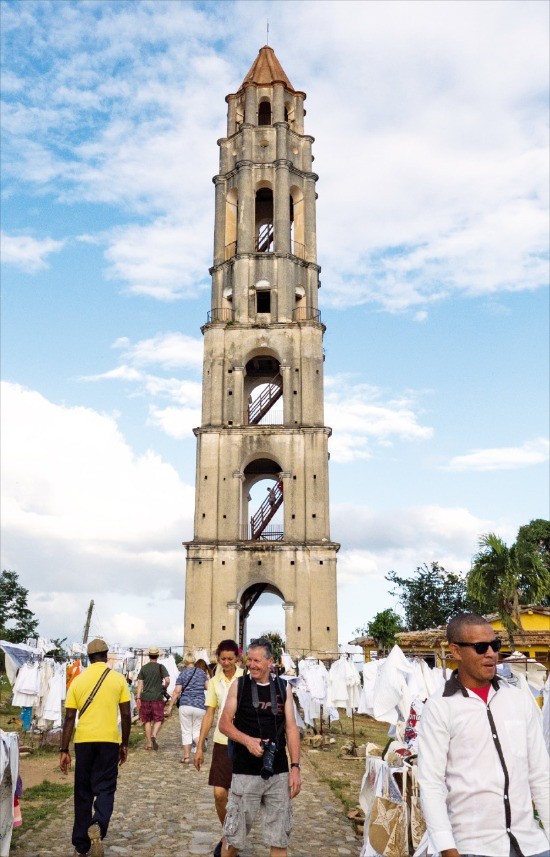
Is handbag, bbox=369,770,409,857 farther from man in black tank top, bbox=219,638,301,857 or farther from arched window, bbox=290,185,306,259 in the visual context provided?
arched window, bbox=290,185,306,259

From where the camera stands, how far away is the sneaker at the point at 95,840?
6148 millimetres

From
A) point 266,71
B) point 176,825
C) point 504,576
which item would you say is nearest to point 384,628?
point 504,576

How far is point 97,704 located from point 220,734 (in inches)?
42.0

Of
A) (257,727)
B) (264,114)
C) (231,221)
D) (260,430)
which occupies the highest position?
(264,114)

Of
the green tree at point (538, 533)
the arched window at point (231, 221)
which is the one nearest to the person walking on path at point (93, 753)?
the arched window at point (231, 221)

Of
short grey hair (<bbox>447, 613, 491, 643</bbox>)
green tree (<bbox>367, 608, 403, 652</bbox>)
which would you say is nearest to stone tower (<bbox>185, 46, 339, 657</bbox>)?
green tree (<bbox>367, 608, 403, 652</bbox>)

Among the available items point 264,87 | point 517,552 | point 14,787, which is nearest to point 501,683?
point 14,787

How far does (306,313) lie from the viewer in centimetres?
3600

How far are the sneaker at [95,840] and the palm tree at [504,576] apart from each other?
13.5 meters

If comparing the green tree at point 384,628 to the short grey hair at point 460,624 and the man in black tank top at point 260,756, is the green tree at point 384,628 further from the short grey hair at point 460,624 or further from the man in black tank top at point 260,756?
the short grey hair at point 460,624

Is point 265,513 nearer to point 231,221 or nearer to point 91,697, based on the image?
point 231,221

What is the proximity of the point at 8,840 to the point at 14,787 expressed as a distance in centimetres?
35

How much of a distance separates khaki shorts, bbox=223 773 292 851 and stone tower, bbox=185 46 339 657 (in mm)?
25227

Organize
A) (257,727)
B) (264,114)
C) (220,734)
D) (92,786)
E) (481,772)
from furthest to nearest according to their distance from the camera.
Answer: (264,114) < (220,734) < (92,786) < (257,727) < (481,772)
